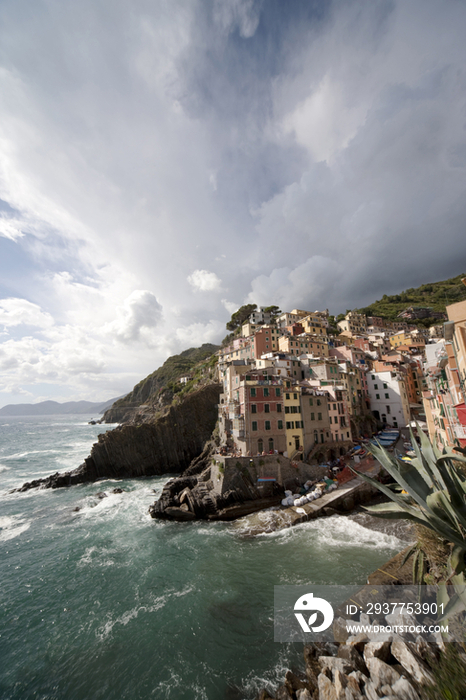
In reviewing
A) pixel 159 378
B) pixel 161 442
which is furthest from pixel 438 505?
pixel 159 378

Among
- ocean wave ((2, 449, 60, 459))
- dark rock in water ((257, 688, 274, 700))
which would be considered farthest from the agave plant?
ocean wave ((2, 449, 60, 459))

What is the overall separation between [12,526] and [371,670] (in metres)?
36.9

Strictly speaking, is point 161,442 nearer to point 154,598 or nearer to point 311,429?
point 311,429

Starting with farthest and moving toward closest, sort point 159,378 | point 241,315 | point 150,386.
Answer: point 150,386, point 159,378, point 241,315

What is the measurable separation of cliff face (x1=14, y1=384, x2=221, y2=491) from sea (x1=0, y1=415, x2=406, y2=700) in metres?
17.7

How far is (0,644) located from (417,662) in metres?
20.8

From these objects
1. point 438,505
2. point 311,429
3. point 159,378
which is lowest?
point 438,505

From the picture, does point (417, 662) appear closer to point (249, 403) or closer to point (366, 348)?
point (249, 403)

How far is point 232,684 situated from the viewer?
11305 mm

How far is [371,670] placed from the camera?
8.73 m

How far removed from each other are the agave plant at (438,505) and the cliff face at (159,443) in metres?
47.2

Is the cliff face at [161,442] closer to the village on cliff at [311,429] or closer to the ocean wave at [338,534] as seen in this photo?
the village on cliff at [311,429]

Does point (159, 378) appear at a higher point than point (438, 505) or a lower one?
higher

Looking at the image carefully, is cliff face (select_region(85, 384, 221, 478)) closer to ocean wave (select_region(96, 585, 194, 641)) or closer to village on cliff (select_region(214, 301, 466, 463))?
village on cliff (select_region(214, 301, 466, 463))
